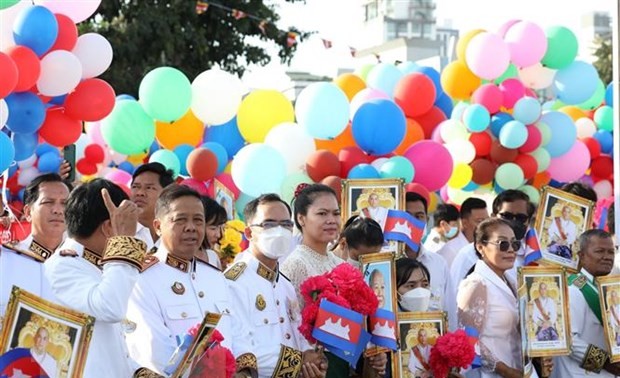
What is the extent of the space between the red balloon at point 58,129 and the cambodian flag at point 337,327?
12.3ft

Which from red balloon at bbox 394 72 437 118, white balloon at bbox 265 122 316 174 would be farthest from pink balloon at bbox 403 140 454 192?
white balloon at bbox 265 122 316 174

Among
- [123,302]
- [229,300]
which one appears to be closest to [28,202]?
[229,300]

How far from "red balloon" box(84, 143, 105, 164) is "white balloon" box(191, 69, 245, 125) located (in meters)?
1.36

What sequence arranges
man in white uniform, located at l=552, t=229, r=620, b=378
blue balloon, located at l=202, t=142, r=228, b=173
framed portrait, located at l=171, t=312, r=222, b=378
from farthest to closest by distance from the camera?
blue balloon, located at l=202, t=142, r=228, b=173, man in white uniform, located at l=552, t=229, r=620, b=378, framed portrait, located at l=171, t=312, r=222, b=378

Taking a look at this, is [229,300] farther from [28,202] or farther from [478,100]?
[478,100]

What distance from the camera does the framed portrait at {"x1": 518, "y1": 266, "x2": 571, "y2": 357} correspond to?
6113mm

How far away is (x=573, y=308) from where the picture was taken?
21.7 ft

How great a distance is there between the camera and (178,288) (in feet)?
15.4

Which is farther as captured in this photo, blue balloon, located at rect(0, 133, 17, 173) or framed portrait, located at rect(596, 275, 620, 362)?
blue balloon, located at rect(0, 133, 17, 173)

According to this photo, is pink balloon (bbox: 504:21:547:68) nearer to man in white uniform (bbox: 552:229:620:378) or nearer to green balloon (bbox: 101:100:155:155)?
green balloon (bbox: 101:100:155:155)

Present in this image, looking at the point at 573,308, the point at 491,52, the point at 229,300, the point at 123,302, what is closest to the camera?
the point at 123,302

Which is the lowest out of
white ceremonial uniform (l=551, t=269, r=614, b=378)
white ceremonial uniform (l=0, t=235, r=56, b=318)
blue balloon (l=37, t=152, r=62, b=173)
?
white ceremonial uniform (l=551, t=269, r=614, b=378)

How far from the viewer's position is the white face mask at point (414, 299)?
6.08 meters

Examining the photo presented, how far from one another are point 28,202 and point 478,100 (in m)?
6.25
